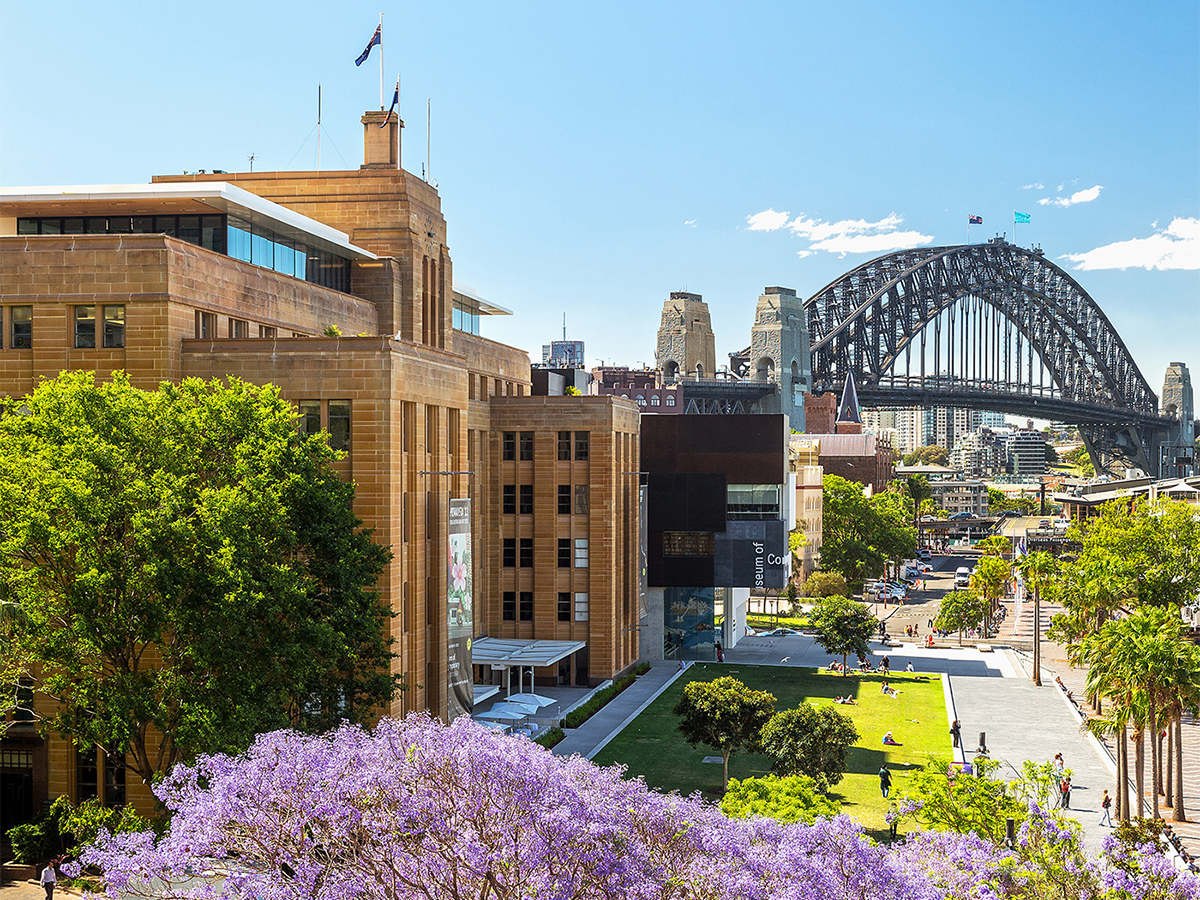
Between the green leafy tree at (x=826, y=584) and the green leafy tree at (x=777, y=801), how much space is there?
257 ft

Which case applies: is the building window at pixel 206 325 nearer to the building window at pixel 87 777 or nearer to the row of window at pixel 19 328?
the row of window at pixel 19 328

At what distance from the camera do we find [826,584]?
114625 millimetres

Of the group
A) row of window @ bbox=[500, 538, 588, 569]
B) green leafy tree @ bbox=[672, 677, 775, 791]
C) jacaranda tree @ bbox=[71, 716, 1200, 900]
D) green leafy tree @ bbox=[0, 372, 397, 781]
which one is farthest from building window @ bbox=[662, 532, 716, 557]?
jacaranda tree @ bbox=[71, 716, 1200, 900]

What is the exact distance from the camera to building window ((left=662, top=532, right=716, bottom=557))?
80.0 metres

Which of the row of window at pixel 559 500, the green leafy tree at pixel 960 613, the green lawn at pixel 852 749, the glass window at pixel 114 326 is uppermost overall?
the glass window at pixel 114 326

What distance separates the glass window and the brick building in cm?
7

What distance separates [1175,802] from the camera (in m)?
46.6

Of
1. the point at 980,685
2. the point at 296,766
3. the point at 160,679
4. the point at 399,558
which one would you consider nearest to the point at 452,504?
the point at 399,558

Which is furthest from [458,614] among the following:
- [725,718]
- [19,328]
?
[19,328]

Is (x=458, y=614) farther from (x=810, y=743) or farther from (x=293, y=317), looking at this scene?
(x=810, y=743)

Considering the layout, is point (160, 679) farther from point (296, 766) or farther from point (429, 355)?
point (429, 355)

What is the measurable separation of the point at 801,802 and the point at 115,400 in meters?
22.6

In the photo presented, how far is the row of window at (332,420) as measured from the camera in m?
41.3

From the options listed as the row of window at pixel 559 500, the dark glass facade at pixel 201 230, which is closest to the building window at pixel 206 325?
the dark glass facade at pixel 201 230
